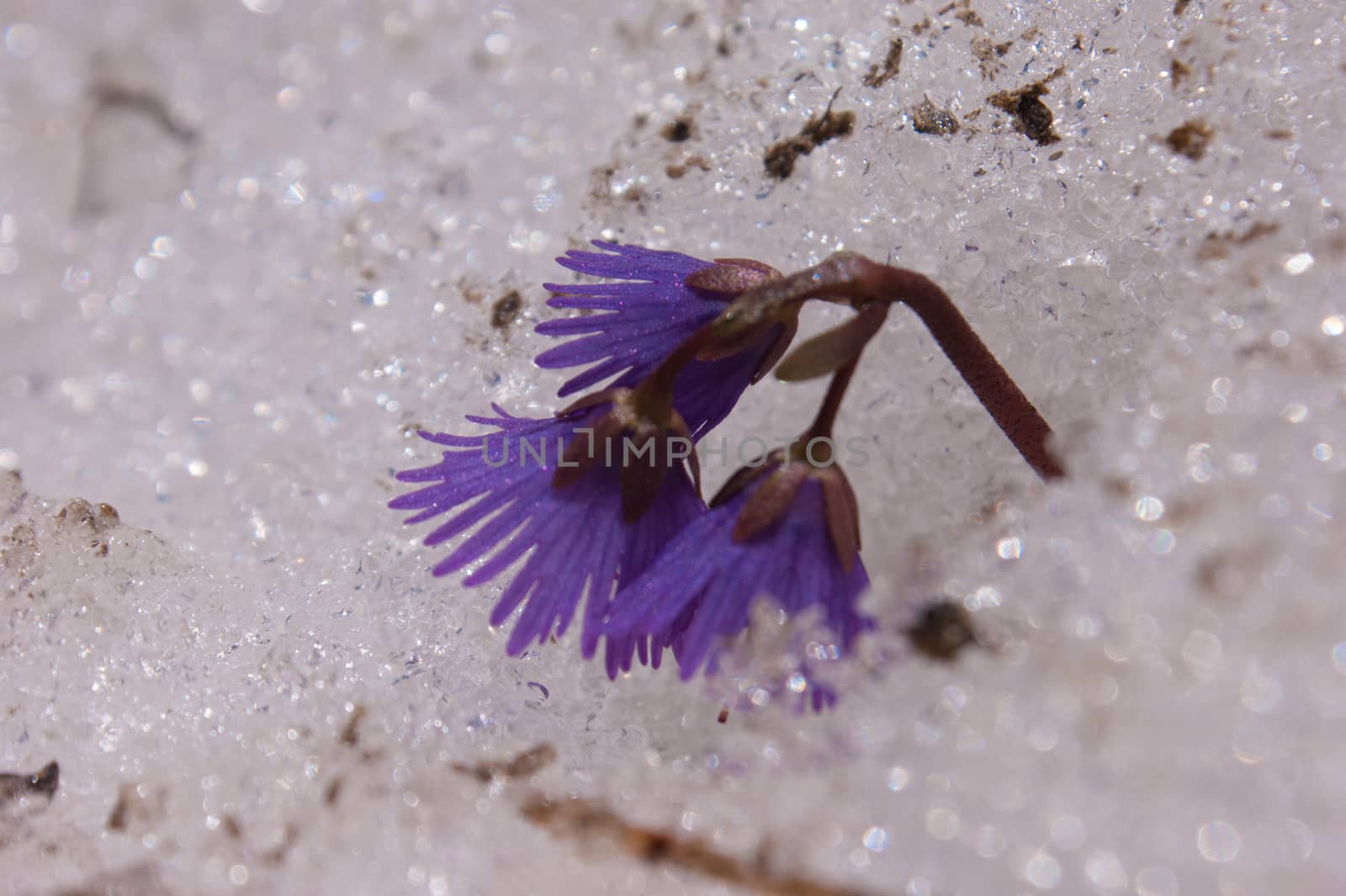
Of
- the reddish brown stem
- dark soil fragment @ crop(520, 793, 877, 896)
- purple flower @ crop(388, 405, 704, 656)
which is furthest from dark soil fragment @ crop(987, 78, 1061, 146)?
dark soil fragment @ crop(520, 793, 877, 896)

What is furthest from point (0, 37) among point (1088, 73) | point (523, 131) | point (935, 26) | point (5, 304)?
point (1088, 73)

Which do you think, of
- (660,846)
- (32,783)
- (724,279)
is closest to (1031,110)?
(724,279)

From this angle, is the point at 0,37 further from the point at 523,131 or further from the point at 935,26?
the point at 935,26

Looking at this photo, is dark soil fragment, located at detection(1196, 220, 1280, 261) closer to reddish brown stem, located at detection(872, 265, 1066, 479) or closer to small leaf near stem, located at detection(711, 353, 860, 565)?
reddish brown stem, located at detection(872, 265, 1066, 479)

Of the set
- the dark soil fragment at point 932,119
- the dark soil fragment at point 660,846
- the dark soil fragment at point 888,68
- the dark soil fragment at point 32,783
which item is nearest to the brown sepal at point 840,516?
the dark soil fragment at point 660,846

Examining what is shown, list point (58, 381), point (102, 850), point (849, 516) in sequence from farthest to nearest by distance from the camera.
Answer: point (58, 381) → point (102, 850) → point (849, 516)

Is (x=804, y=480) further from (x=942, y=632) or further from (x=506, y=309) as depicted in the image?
(x=506, y=309)

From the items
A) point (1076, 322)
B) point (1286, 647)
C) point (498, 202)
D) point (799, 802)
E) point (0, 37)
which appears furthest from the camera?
point (0, 37)
